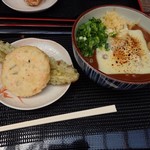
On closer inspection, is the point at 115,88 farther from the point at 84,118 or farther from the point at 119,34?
the point at 119,34

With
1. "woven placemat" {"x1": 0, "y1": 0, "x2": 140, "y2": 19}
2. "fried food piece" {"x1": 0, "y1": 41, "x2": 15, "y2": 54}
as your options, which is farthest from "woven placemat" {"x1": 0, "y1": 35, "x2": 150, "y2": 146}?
"woven placemat" {"x1": 0, "y1": 0, "x2": 140, "y2": 19}

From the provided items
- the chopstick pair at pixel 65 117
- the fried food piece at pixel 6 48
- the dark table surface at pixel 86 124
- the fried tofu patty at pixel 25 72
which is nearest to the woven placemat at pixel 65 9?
the dark table surface at pixel 86 124

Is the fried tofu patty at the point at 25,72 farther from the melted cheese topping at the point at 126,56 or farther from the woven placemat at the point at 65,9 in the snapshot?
the woven placemat at the point at 65,9

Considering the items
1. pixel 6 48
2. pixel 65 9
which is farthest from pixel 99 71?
pixel 65 9

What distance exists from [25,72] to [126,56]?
467 mm

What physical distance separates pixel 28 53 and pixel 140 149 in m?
0.60

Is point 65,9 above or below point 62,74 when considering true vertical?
above

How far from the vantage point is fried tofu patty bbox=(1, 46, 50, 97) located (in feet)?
3.43

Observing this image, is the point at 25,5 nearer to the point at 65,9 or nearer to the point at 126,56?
the point at 65,9

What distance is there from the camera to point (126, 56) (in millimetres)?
1206

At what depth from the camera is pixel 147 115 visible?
44.6 inches

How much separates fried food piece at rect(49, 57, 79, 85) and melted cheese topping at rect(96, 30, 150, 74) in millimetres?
123

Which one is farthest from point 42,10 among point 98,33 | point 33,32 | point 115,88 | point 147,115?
point 147,115

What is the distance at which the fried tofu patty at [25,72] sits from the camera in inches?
41.1
